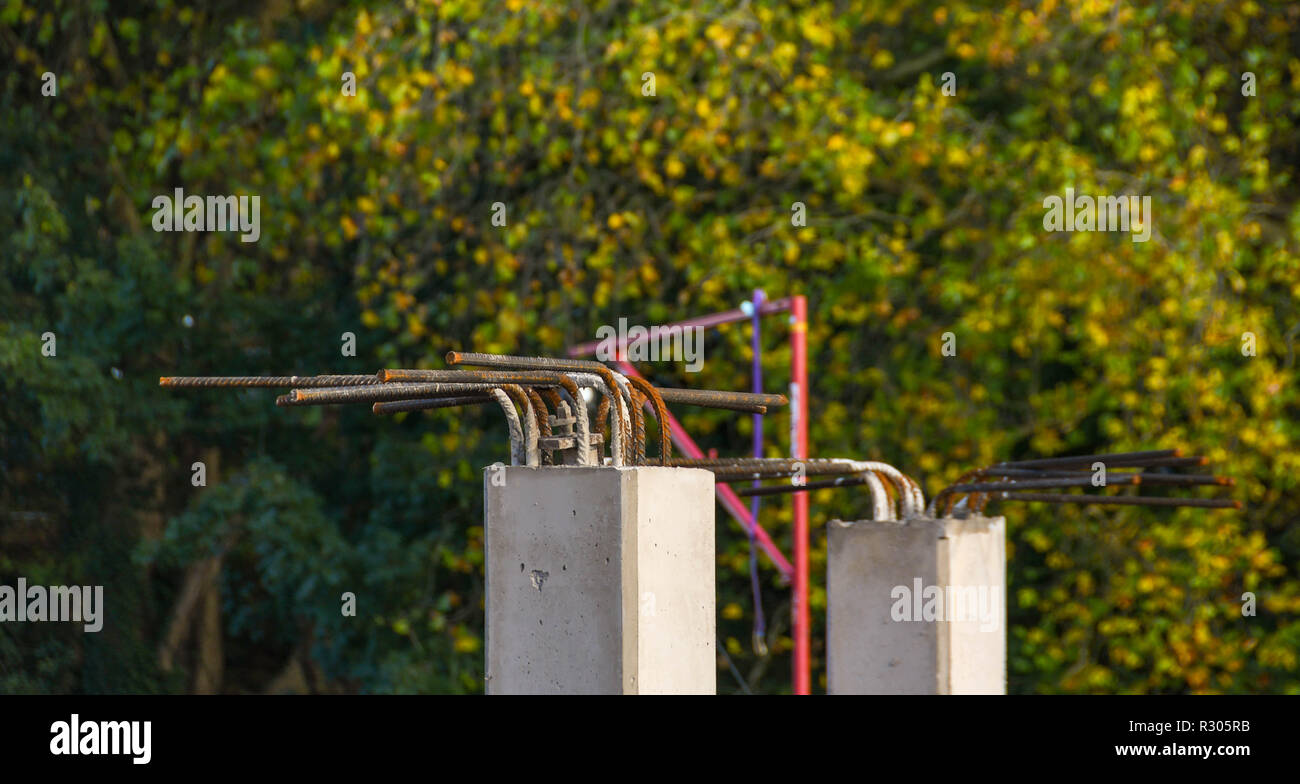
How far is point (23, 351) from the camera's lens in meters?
8.50

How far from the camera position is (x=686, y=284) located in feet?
30.6

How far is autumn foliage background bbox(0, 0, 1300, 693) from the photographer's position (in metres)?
8.55

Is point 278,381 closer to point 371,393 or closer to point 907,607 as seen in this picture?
point 371,393

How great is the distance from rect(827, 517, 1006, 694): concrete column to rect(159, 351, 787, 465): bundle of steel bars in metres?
1.31

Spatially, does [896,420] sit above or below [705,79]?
below

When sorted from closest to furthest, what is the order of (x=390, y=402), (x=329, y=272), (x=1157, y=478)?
1. (x=390, y=402)
2. (x=1157, y=478)
3. (x=329, y=272)

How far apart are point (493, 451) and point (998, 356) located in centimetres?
313

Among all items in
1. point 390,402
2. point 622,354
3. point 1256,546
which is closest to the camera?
point 390,402

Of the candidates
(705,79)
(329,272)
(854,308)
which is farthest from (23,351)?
(854,308)

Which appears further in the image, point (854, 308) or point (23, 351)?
point (854, 308)

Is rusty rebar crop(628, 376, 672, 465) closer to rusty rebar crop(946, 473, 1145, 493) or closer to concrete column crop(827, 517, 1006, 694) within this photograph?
concrete column crop(827, 517, 1006, 694)

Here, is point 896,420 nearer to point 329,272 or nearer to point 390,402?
point 329,272

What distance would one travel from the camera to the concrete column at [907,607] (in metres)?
4.75

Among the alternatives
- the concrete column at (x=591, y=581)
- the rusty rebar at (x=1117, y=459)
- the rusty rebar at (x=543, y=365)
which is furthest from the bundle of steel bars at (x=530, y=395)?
the rusty rebar at (x=1117, y=459)
